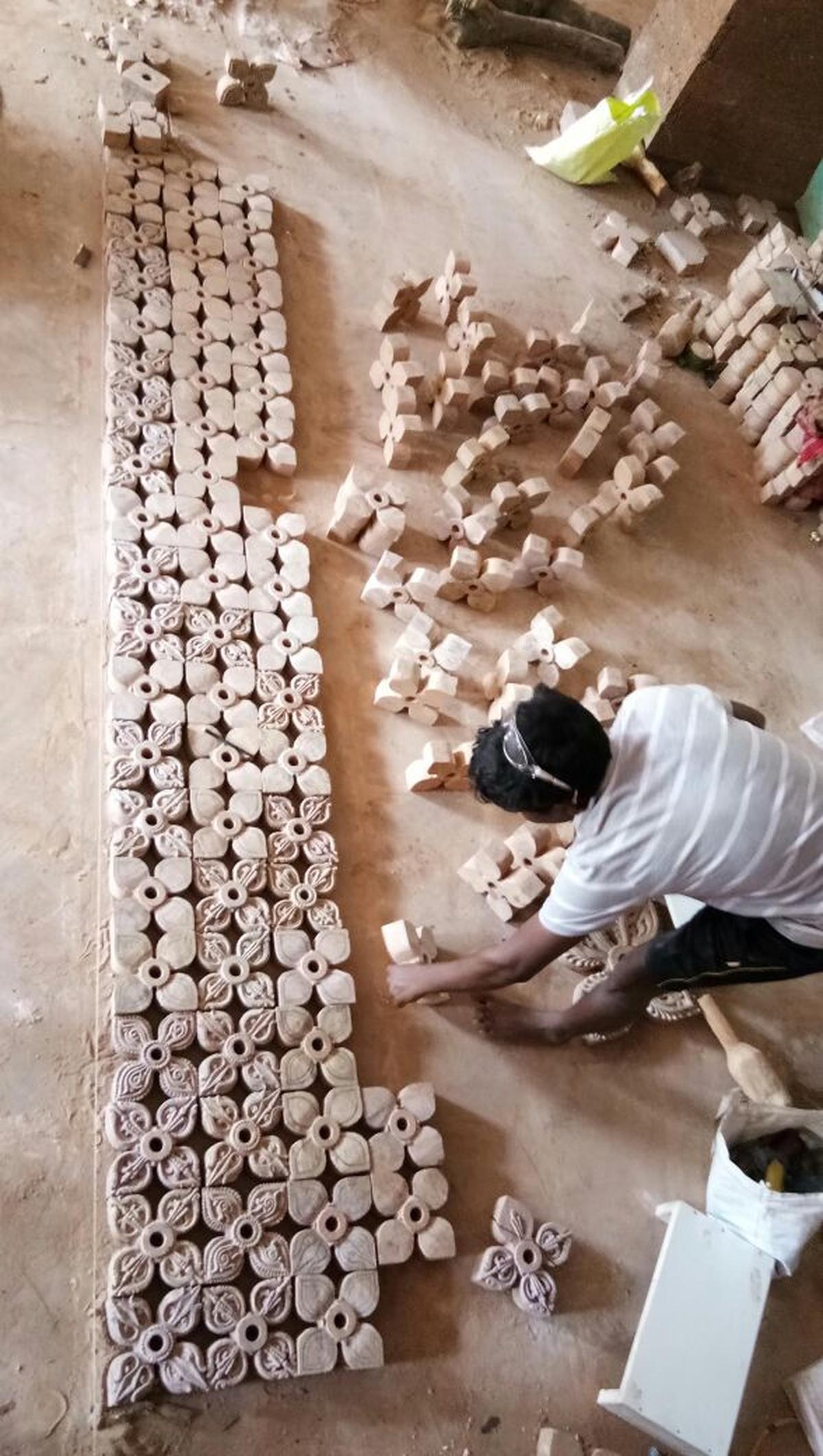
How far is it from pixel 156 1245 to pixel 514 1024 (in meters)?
1.12

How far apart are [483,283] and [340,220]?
713 millimetres

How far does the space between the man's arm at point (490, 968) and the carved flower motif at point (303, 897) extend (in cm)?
25

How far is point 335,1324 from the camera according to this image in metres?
2.44

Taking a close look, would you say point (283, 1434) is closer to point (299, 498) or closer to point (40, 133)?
point (299, 498)

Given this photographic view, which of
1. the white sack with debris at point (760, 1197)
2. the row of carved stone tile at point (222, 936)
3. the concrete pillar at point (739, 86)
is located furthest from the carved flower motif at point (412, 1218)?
the concrete pillar at point (739, 86)

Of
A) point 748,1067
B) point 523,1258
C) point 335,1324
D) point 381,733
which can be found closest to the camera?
point 335,1324

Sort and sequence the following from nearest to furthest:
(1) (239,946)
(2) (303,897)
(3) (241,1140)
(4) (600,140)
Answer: (3) (241,1140)
(1) (239,946)
(2) (303,897)
(4) (600,140)

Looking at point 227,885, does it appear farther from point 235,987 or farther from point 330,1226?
point 330,1226

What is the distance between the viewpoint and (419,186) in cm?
500

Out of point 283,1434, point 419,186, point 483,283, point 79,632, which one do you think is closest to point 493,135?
point 419,186

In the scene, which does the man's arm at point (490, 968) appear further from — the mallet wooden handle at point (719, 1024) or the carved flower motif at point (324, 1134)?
the mallet wooden handle at point (719, 1024)

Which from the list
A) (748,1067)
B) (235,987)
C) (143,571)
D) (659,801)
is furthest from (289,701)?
(748,1067)

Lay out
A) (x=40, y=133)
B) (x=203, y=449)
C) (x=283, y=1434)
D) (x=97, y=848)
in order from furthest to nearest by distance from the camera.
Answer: (x=40, y=133) → (x=203, y=449) → (x=97, y=848) → (x=283, y=1434)

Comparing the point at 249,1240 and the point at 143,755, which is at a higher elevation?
the point at 143,755
